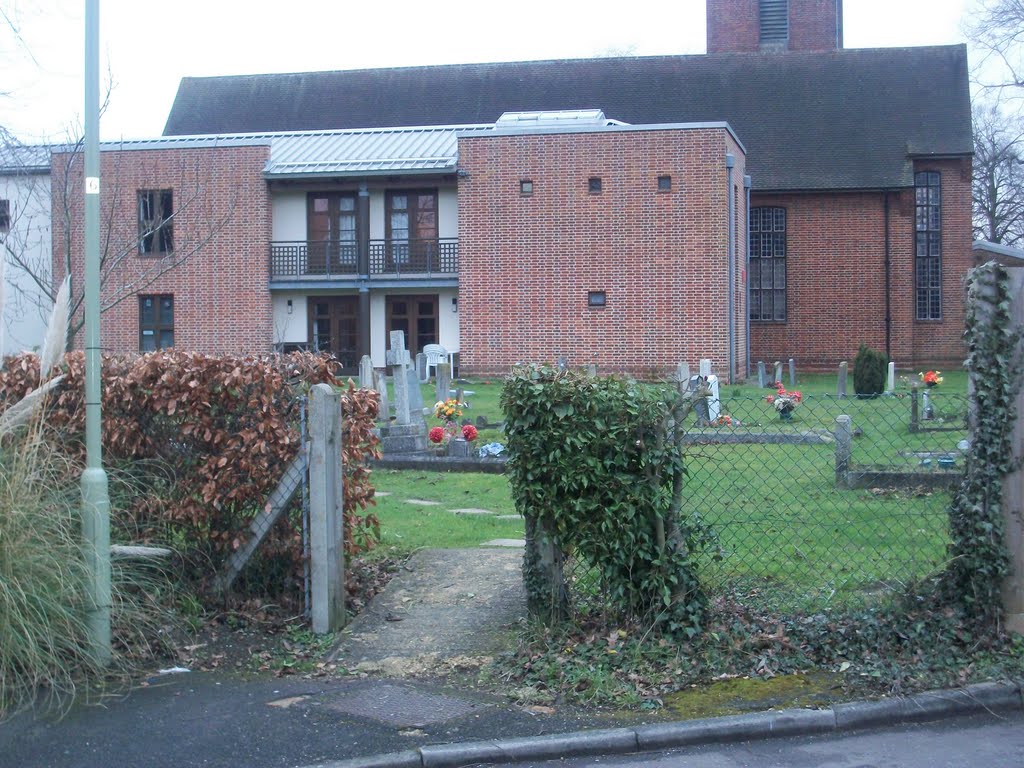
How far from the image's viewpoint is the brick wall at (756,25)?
43.3m

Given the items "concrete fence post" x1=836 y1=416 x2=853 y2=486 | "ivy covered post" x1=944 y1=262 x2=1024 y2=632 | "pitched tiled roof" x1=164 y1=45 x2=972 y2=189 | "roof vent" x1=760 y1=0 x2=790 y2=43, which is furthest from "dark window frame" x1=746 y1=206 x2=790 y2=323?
"ivy covered post" x1=944 y1=262 x2=1024 y2=632

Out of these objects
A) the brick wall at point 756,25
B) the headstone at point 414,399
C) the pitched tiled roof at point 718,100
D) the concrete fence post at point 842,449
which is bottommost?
the concrete fence post at point 842,449

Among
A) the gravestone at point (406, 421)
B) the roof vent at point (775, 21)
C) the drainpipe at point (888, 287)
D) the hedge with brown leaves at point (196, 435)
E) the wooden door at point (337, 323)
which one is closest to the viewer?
the hedge with brown leaves at point (196, 435)

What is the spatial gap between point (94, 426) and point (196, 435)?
2.64 feet

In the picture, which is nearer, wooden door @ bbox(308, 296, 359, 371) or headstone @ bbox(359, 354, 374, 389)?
headstone @ bbox(359, 354, 374, 389)

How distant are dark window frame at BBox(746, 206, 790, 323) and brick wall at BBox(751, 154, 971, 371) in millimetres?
238

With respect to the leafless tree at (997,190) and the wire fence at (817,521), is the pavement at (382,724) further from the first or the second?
the leafless tree at (997,190)

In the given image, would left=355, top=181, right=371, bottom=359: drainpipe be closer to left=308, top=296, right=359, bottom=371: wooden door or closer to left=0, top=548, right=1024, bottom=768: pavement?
left=308, top=296, right=359, bottom=371: wooden door

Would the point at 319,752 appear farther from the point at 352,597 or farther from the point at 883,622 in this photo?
the point at 883,622

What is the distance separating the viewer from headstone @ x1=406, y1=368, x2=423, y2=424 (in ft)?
55.7

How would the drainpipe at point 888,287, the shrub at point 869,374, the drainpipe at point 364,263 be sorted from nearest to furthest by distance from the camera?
the shrub at point 869,374 < the drainpipe at point 364,263 < the drainpipe at point 888,287

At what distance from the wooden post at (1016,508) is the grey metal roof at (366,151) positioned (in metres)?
27.9

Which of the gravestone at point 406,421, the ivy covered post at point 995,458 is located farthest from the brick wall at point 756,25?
the ivy covered post at point 995,458

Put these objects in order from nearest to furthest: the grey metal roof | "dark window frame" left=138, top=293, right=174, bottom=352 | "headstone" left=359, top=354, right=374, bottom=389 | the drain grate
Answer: the drain grate
"headstone" left=359, top=354, right=374, bottom=389
the grey metal roof
"dark window frame" left=138, top=293, right=174, bottom=352
